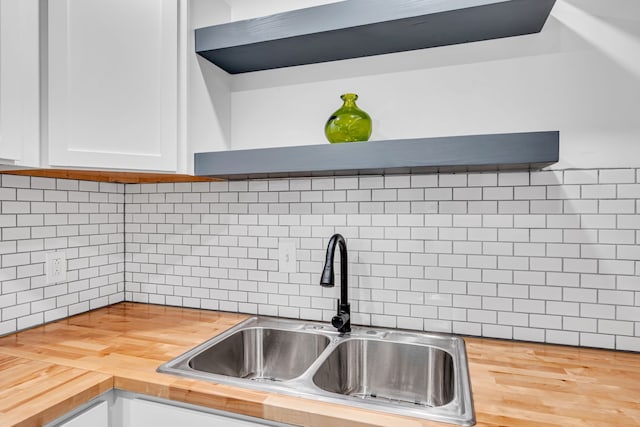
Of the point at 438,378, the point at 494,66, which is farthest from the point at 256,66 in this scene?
the point at 438,378

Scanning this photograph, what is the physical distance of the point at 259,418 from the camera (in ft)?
3.08

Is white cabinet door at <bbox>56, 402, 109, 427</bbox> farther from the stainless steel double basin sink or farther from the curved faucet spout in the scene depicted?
the curved faucet spout

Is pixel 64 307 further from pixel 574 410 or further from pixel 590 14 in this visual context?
pixel 590 14

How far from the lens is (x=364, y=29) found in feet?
4.14

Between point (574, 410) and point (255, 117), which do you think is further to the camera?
point (255, 117)

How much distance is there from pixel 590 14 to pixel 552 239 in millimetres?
740

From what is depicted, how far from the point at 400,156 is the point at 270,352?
0.88 meters

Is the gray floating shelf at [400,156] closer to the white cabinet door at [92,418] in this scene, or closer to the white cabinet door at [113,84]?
the white cabinet door at [113,84]

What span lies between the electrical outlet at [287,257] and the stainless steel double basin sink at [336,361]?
207 millimetres

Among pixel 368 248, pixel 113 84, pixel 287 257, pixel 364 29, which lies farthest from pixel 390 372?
pixel 113 84

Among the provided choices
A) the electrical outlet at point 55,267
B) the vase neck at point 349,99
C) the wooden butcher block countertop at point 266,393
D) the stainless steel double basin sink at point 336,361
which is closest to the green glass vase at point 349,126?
the vase neck at point 349,99

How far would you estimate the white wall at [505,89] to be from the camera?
1234 millimetres

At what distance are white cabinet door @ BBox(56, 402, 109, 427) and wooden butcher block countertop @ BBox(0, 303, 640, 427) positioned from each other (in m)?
0.05

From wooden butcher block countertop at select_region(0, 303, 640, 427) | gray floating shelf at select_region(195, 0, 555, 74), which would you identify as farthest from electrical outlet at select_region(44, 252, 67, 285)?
gray floating shelf at select_region(195, 0, 555, 74)
